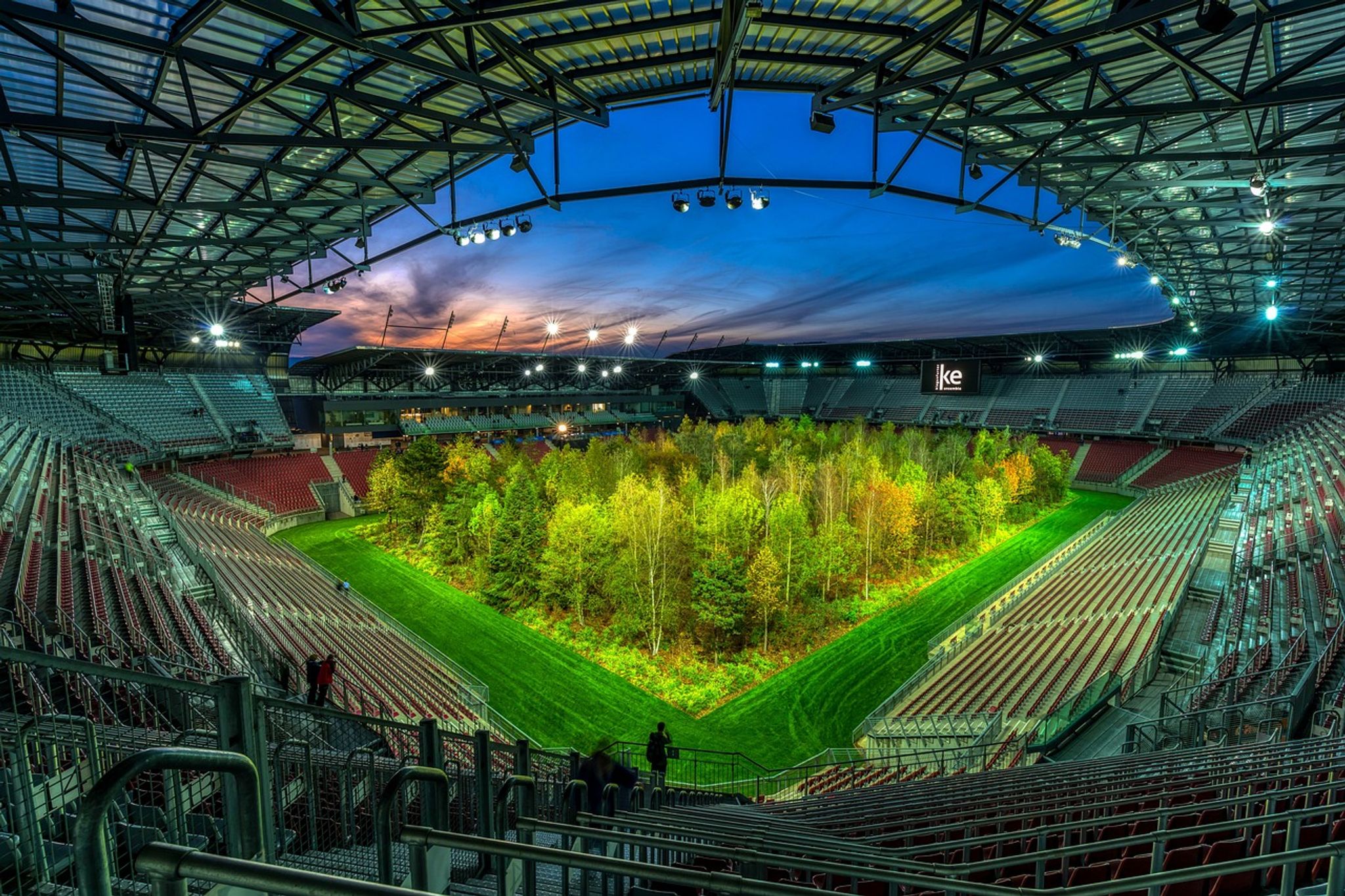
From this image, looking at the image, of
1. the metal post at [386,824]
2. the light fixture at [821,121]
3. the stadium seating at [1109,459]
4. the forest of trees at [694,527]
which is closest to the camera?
the metal post at [386,824]

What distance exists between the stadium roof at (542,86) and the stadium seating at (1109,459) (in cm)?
3832

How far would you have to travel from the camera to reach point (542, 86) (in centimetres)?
970

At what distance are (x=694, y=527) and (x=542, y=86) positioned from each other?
1589cm

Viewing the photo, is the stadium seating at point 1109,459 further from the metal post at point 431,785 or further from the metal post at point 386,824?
the metal post at point 386,824

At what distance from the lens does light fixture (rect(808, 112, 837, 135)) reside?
32.6ft

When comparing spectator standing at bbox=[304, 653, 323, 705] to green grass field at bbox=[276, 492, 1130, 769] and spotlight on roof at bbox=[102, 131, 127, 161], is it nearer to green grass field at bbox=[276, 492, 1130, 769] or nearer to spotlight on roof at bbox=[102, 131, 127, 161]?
green grass field at bbox=[276, 492, 1130, 769]

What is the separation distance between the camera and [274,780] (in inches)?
205

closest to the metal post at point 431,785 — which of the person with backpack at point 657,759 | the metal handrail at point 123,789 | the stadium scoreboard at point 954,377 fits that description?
the metal handrail at point 123,789

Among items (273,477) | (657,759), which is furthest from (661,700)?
(273,477)

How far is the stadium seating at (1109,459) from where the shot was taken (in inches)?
1860

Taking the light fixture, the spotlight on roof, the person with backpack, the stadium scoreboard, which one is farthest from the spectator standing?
the stadium scoreboard

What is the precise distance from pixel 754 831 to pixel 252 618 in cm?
1683

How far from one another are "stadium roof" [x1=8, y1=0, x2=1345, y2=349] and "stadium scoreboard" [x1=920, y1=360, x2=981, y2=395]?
89.1 feet

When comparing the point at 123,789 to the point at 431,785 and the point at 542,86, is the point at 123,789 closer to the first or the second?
the point at 431,785
